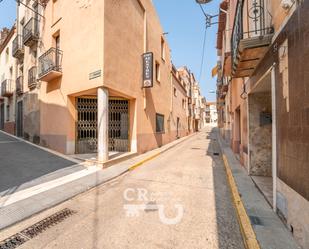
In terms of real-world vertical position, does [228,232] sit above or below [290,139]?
below

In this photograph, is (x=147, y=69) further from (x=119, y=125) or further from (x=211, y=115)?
(x=211, y=115)

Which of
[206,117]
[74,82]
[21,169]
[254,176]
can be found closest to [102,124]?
[74,82]

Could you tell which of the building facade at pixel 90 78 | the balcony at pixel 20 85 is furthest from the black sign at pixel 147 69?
the balcony at pixel 20 85

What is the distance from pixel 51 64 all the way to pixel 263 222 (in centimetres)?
1155

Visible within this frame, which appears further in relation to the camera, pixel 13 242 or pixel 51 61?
pixel 51 61

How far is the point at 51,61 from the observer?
9.91 m

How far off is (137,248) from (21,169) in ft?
20.3

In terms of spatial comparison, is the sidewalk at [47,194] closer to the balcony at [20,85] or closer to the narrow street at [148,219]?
the narrow street at [148,219]

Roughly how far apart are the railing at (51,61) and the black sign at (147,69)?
4.72 m

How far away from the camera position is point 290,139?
117 inches

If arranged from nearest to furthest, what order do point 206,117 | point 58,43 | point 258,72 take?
point 258,72, point 58,43, point 206,117

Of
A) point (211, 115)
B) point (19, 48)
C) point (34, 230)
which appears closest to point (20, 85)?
point (19, 48)

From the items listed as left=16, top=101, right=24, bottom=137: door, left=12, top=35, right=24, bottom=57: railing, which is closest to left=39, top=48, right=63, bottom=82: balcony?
left=12, top=35, right=24, bottom=57: railing

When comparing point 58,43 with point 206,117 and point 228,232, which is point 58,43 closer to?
point 228,232
